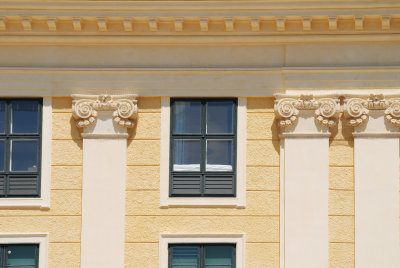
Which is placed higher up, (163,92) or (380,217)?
(163,92)

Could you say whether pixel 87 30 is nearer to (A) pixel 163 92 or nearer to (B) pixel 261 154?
(A) pixel 163 92

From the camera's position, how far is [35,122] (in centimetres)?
1856

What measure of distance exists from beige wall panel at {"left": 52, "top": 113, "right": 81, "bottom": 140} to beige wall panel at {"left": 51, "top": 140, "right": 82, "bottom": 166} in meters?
0.10

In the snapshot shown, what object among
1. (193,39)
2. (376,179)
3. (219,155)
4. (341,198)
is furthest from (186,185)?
(376,179)

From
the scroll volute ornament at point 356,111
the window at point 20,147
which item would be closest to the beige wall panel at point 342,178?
the scroll volute ornament at point 356,111

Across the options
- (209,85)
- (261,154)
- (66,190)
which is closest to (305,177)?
(261,154)

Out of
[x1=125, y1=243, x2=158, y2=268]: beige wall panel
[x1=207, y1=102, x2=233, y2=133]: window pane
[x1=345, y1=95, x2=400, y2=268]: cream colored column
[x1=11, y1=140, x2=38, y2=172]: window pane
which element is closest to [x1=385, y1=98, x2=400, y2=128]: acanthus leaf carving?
[x1=345, y1=95, x2=400, y2=268]: cream colored column

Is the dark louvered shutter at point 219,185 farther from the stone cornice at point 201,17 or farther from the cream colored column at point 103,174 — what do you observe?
the stone cornice at point 201,17

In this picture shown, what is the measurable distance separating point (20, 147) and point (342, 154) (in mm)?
6095

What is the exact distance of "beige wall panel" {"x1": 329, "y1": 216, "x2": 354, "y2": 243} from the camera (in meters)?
17.9

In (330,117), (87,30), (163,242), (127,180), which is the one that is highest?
(87,30)

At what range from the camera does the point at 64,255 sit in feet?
59.3

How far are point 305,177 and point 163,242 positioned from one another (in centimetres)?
290

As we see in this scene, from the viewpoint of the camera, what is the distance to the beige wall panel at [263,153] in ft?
Result: 59.8
